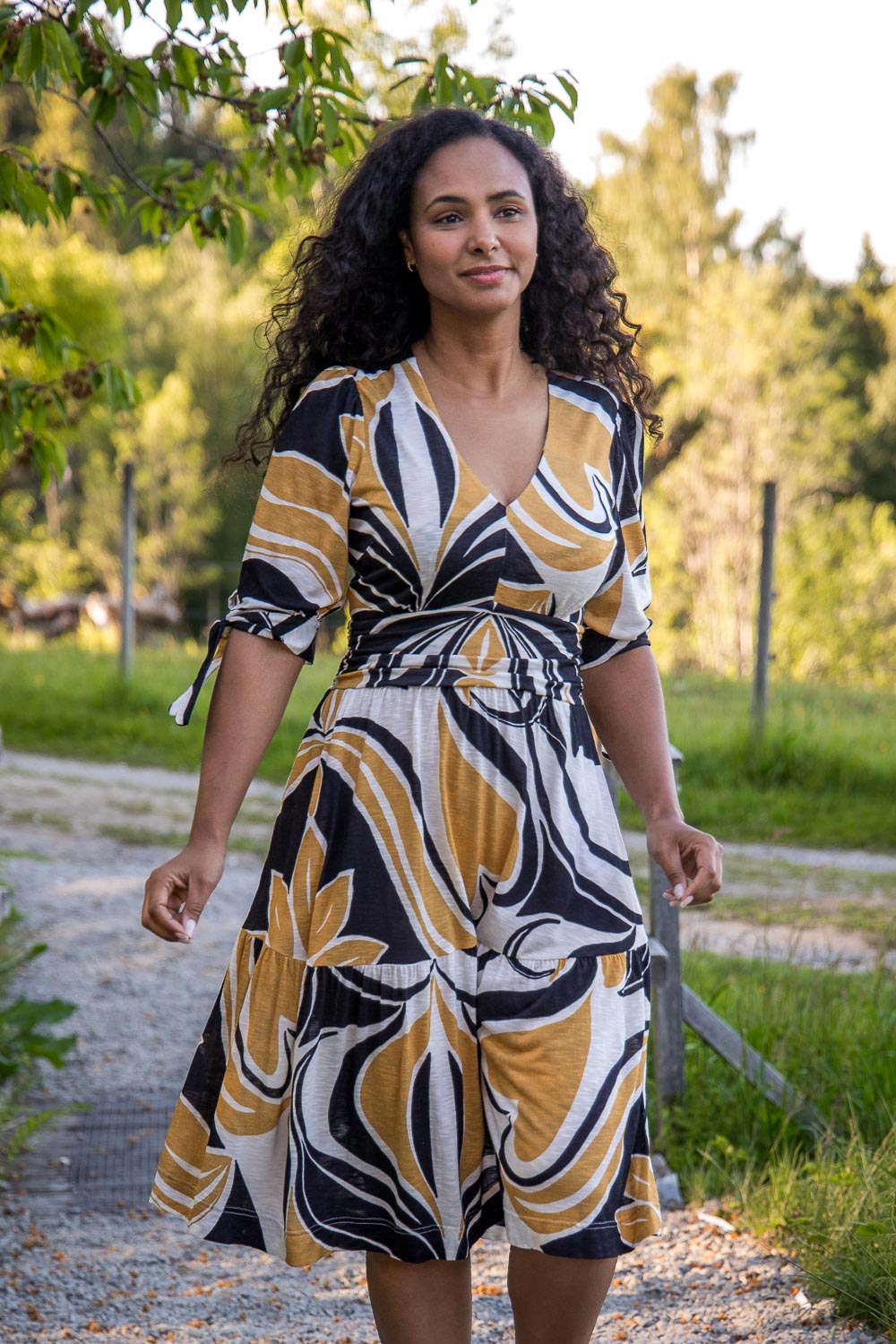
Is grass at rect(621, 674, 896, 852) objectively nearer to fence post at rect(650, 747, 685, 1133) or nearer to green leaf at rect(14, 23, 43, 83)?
fence post at rect(650, 747, 685, 1133)

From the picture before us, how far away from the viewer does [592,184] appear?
24.0 metres

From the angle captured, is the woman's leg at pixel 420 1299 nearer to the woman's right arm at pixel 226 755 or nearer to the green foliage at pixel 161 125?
the woman's right arm at pixel 226 755

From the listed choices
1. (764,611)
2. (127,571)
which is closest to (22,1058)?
(764,611)

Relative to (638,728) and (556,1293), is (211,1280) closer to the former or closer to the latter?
(556,1293)

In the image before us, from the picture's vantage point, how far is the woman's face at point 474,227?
6.42 ft

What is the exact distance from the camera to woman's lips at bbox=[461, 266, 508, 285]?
1.95 meters

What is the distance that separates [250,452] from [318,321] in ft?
0.79

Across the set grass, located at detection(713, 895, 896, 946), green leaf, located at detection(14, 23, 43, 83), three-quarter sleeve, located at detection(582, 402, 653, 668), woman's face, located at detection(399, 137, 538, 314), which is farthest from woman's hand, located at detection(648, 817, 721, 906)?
grass, located at detection(713, 895, 896, 946)

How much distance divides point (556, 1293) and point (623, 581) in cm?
97

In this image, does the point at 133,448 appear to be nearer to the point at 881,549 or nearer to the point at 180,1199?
the point at 881,549

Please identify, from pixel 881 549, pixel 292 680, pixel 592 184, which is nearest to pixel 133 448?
pixel 592 184

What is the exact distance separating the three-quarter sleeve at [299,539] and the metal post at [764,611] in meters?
7.15

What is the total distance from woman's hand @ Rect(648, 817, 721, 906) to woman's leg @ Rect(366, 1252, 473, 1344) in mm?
578

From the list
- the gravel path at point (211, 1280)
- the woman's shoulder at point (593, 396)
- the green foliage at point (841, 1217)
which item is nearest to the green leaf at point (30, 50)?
the woman's shoulder at point (593, 396)
